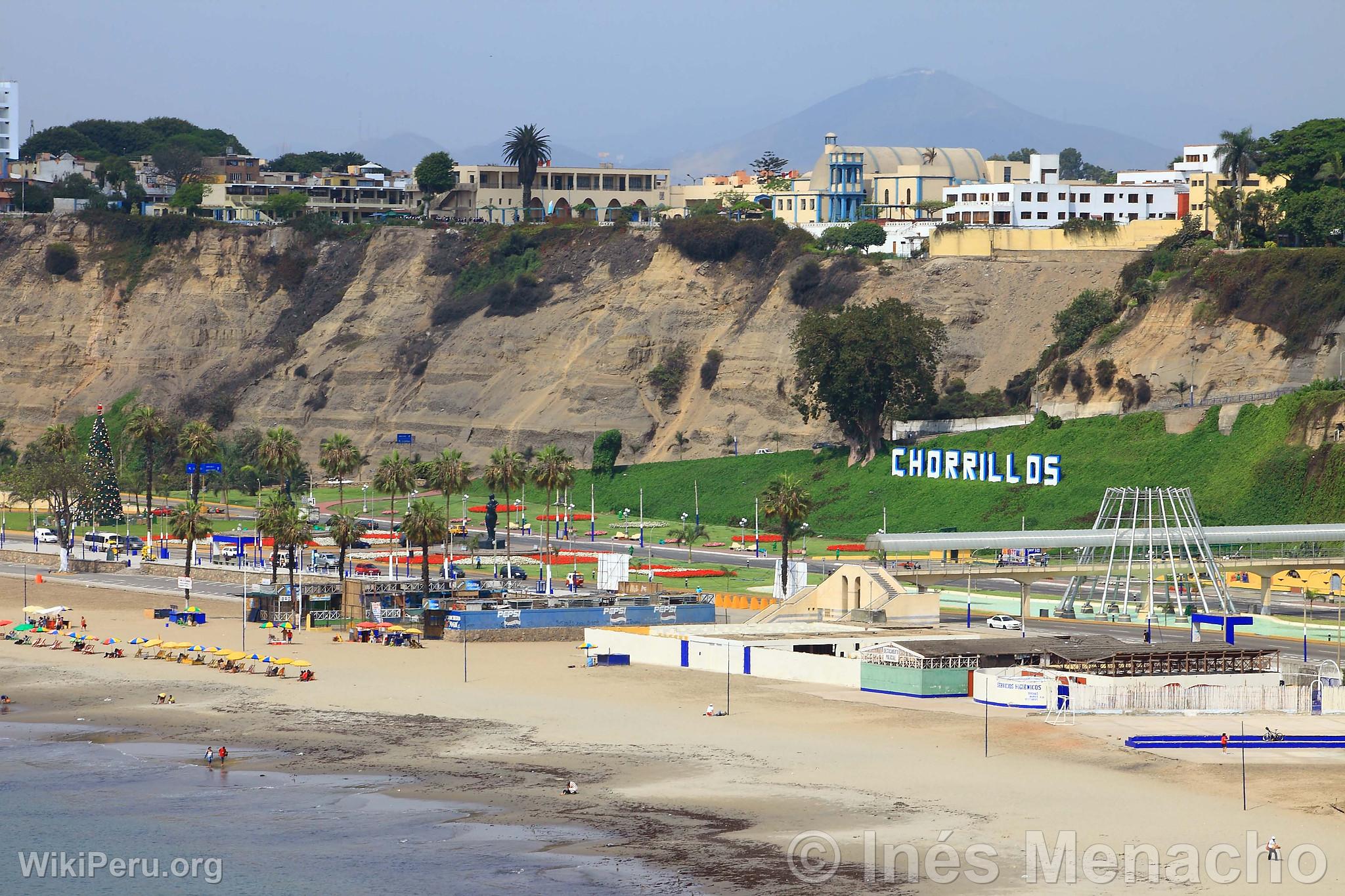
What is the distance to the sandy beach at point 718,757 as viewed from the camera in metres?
50.9

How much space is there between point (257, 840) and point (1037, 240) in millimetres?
112113

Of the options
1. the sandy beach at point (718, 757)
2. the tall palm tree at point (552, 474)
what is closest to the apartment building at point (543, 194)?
the tall palm tree at point (552, 474)

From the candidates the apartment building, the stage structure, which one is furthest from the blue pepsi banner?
the apartment building

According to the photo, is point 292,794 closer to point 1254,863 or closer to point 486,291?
point 1254,863

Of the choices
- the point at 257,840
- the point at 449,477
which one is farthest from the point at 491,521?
the point at 257,840

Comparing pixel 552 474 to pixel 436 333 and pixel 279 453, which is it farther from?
pixel 436 333

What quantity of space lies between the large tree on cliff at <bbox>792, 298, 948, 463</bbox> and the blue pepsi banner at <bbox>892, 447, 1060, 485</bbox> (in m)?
4.06

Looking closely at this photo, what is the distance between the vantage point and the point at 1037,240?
152 m

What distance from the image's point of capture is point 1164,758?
60125mm

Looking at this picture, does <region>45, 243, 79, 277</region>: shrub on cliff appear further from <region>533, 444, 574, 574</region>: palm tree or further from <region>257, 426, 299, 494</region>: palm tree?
<region>533, 444, 574, 574</region>: palm tree

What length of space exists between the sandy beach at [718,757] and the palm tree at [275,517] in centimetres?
1199

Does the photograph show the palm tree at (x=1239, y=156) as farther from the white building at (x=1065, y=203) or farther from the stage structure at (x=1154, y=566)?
the stage structure at (x=1154, y=566)

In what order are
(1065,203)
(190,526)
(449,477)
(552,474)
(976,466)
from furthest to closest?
(1065,203) → (976,466) → (449,477) → (552,474) → (190,526)

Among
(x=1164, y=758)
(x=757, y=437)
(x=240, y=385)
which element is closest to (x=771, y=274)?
(x=757, y=437)
